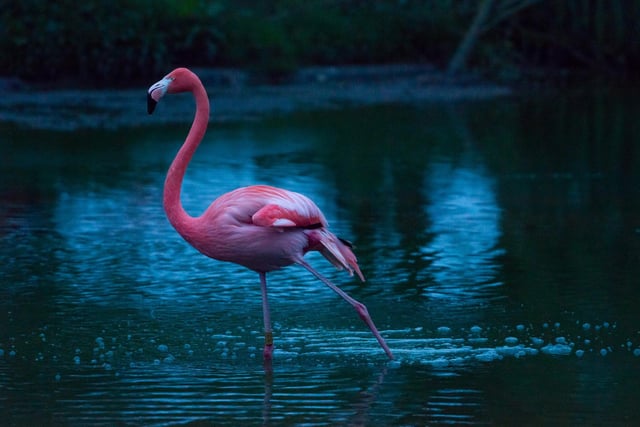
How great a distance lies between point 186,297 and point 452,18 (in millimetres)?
17384

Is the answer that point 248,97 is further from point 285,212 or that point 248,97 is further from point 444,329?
point 285,212

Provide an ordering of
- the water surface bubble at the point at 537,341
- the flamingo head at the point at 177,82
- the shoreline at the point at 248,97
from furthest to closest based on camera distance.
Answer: the shoreline at the point at 248,97 → the water surface bubble at the point at 537,341 → the flamingo head at the point at 177,82

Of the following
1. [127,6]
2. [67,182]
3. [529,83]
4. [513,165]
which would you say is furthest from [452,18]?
[67,182]

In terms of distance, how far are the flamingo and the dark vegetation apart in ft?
43.4

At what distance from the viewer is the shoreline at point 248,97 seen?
1573cm

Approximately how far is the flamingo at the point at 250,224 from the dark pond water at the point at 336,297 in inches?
17.0

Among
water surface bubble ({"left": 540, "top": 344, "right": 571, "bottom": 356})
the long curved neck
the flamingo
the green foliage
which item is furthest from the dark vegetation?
water surface bubble ({"left": 540, "top": 344, "right": 571, "bottom": 356})

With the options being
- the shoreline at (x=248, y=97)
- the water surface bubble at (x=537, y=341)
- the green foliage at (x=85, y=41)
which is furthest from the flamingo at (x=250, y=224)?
the green foliage at (x=85, y=41)

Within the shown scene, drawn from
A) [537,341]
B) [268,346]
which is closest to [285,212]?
[268,346]

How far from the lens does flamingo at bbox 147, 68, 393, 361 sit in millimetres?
5777

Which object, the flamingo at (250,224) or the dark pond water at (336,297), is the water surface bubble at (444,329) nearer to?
the dark pond water at (336,297)

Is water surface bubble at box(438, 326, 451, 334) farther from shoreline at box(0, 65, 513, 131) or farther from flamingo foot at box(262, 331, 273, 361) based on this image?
shoreline at box(0, 65, 513, 131)

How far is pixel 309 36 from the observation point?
22141 mm

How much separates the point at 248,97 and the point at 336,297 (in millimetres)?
11754
